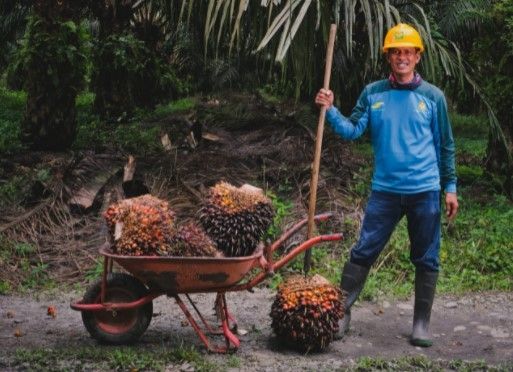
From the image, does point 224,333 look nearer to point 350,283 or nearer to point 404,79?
point 350,283

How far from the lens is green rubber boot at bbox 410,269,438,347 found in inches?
205

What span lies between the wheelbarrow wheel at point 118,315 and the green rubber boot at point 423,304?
69.1 inches

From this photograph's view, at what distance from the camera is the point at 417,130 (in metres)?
5.00

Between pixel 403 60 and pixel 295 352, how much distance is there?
196 cm

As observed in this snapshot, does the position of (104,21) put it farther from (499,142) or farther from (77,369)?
(77,369)

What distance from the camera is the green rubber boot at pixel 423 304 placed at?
17.1 ft

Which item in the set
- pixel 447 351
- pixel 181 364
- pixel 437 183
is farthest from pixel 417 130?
pixel 181 364

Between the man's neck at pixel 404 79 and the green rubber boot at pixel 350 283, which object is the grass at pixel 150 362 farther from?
the man's neck at pixel 404 79

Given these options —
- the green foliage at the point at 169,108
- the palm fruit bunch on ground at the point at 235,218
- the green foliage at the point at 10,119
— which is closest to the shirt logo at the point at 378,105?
the palm fruit bunch on ground at the point at 235,218

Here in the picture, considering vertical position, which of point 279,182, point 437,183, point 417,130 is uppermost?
point 417,130

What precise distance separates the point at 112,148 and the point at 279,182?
99.0 inches

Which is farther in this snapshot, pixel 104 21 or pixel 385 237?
pixel 104 21

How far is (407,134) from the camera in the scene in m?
5.00

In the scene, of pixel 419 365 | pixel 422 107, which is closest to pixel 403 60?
pixel 422 107
